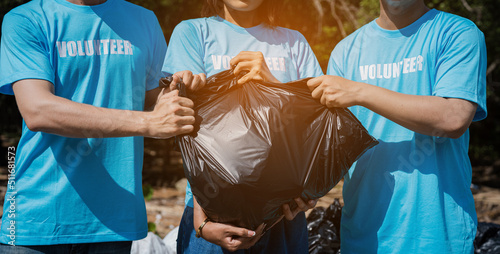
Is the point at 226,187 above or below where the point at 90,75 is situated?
below

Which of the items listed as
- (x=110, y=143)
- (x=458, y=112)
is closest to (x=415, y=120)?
(x=458, y=112)

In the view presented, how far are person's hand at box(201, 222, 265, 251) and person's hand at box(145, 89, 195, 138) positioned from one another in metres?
0.37

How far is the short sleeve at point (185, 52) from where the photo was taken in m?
A: 1.80

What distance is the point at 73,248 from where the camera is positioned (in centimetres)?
182

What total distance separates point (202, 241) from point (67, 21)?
101 centimetres

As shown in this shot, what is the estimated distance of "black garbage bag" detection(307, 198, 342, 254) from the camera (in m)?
3.07

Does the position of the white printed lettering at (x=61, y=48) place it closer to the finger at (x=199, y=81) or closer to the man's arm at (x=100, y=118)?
the man's arm at (x=100, y=118)

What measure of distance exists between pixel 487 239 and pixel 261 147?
242 centimetres

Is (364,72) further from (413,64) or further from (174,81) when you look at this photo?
(174,81)

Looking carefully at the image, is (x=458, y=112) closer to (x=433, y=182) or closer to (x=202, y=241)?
(x=433, y=182)

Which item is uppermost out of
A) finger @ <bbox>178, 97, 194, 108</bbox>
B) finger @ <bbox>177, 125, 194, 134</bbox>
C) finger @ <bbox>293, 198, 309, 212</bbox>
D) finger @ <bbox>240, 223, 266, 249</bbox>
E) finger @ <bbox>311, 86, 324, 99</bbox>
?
finger @ <bbox>311, 86, 324, 99</bbox>

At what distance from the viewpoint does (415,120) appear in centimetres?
164

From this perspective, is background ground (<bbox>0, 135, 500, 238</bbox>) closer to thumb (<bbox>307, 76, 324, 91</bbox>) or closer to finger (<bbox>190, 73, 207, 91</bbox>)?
finger (<bbox>190, 73, 207, 91</bbox>)

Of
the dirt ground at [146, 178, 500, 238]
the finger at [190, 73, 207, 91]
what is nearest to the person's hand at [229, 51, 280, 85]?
the finger at [190, 73, 207, 91]
